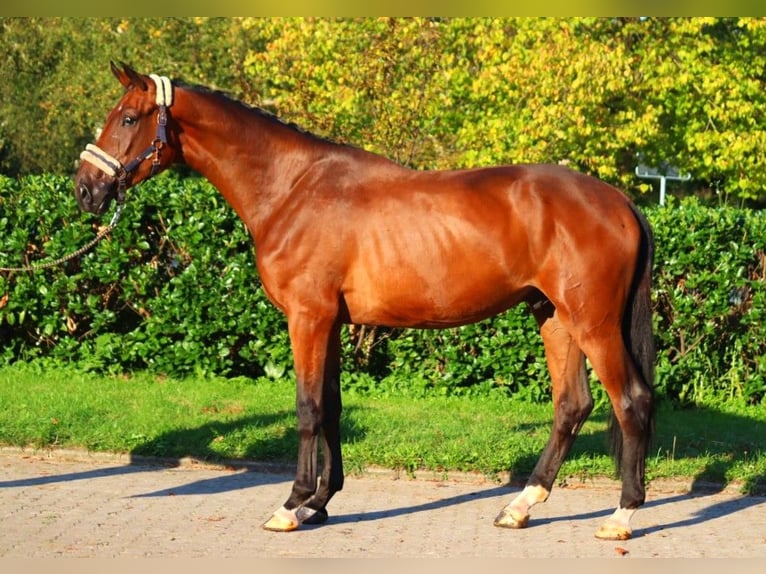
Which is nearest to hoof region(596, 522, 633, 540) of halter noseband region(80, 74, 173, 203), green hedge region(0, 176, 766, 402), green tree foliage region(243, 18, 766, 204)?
halter noseband region(80, 74, 173, 203)

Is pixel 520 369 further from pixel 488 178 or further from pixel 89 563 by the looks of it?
pixel 89 563

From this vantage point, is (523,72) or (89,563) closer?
(89,563)

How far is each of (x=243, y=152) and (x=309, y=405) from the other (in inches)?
63.5

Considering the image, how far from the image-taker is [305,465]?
6.50 m

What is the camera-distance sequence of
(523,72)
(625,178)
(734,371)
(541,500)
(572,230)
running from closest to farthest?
(572,230), (541,500), (734,371), (523,72), (625,178)

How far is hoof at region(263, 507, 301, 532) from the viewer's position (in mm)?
6344

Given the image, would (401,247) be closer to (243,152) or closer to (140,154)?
(243,152)

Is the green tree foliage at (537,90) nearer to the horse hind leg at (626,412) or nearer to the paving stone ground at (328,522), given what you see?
the paving stone ground at (328,522)

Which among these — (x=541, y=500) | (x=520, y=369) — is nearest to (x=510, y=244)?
(x=541, y=500)

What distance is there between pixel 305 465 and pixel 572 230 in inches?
82.7

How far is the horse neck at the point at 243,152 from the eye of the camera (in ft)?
21.9

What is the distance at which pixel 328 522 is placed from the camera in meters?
6.66

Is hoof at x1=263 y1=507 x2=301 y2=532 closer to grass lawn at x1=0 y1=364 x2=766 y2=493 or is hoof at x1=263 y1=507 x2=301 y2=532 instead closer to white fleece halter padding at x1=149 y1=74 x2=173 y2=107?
grass lawn at x1=0 y1=364 x2=766 y2=493

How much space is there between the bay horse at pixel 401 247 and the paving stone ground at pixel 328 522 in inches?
11.1
